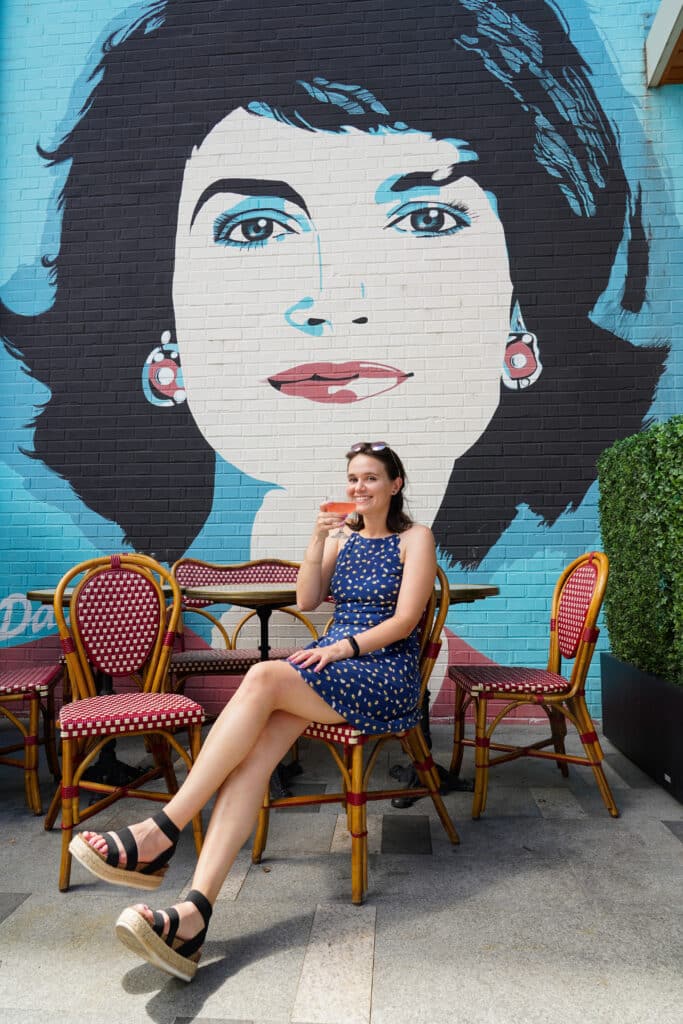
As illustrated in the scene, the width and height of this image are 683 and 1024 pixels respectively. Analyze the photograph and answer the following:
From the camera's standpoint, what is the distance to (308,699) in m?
1.83

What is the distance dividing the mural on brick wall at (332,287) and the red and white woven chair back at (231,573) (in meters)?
0.25

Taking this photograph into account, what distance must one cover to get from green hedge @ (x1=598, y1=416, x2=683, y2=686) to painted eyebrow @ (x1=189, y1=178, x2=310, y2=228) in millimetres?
2334

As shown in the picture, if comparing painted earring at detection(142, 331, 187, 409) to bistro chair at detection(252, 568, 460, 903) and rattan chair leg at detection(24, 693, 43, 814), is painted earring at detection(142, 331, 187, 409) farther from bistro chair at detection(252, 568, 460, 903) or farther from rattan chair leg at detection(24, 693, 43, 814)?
bistro chair at detection(252, 568, 460, 903)

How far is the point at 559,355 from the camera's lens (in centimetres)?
394

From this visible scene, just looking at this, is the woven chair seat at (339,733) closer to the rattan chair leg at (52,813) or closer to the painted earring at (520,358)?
the rattan chair leg at (52,813)

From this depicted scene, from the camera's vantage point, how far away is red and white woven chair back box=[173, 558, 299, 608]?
147 inches

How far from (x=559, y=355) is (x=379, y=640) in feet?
8.38

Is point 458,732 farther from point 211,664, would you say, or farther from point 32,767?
point 32,767

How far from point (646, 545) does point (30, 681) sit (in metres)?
2.41

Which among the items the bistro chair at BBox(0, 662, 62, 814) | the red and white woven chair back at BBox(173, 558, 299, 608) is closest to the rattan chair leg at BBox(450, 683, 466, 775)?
the red and white woven chair back at BBox(173, 558, 299, 608)

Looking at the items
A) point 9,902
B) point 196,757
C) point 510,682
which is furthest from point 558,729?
point 9,902

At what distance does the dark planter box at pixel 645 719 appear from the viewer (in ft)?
8.34

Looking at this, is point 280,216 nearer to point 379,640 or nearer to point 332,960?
point 379,640

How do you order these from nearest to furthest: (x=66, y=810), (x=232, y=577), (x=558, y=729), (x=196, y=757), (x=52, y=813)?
(x=66, y=810)
(x=196, y=757)
(x=52, y=813)
(x=558, y=729)
(x=232, y=577)
